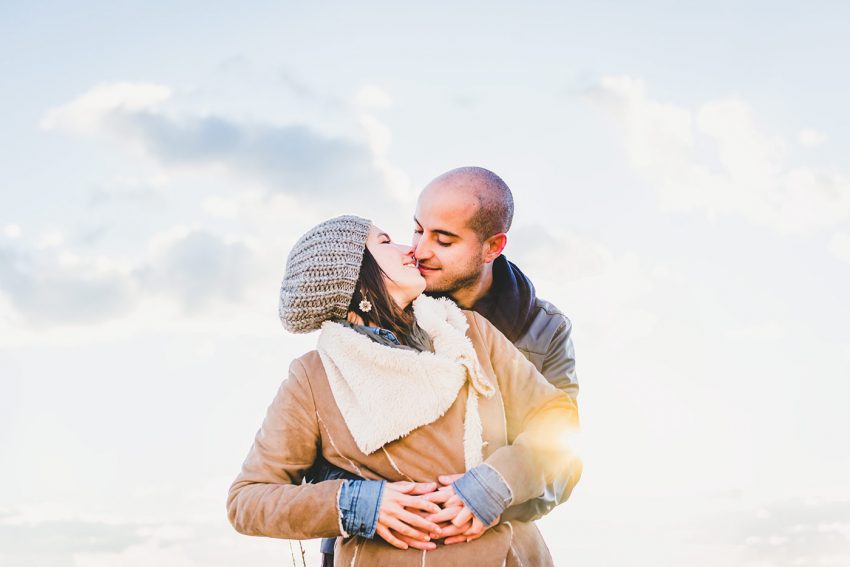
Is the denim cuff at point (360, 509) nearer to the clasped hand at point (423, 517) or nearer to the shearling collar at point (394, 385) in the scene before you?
the clasped hand at point (423, 517)

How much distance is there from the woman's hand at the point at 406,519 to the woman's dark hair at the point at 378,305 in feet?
1.86

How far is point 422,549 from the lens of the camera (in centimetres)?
288

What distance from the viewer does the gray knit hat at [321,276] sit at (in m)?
3.16

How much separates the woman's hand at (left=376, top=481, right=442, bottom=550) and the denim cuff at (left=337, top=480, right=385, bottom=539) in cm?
2

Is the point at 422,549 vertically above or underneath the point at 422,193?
underneath

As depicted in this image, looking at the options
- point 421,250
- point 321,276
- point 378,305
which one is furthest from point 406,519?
point 421,250

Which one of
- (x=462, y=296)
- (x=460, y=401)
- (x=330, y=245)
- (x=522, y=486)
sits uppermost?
(x=462, y=296)

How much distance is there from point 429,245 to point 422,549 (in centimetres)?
168

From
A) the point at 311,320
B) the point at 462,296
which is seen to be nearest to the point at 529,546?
the point at 311,320

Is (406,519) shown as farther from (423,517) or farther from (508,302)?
(508,302)

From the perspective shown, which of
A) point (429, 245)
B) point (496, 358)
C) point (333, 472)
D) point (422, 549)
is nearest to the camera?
point (422, 549)

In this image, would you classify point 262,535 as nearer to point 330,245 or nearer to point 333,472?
point 333,472

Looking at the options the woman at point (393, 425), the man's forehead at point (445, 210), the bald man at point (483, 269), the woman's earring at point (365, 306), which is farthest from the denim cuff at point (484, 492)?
the man's forehead at point (445, 210)

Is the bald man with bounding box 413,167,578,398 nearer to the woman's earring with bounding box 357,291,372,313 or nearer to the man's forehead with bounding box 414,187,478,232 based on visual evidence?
the man's forehead with bounding box 414,187,478,232
